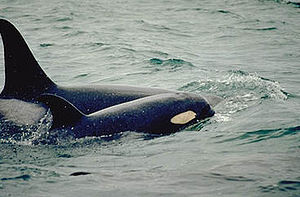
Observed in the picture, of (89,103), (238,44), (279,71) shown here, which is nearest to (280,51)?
(238,44)

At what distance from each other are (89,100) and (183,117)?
1770 mm

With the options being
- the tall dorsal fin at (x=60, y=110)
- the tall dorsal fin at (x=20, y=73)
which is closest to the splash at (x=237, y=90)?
the tall dorsal fin at (x=60, y=110)

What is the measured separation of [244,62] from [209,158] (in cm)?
870

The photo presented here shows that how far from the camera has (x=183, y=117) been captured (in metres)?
6.84

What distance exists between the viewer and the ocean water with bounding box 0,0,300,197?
4680 millimetres

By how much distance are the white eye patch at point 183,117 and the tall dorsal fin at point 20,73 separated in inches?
97.8

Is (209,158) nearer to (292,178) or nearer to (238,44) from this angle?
(292,178)

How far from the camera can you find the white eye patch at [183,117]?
22.2ft

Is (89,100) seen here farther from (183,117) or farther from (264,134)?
(264,134)

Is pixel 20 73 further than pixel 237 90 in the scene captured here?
No

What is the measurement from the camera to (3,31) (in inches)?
306

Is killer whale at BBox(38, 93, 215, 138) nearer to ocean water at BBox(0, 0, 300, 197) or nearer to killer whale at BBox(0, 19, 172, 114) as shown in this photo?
ocean water at BBox(0, 0, 300, 197)

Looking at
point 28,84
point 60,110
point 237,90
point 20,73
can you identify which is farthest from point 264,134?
point 20,73

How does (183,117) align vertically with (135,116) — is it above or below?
below
